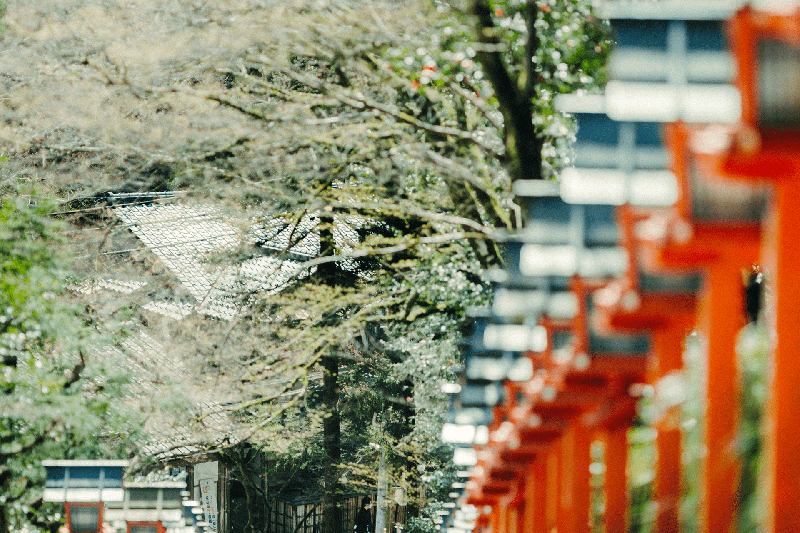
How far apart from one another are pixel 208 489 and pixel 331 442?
540 cm

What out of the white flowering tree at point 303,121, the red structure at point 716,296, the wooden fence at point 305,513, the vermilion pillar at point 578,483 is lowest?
the wooden fence at point 305,513

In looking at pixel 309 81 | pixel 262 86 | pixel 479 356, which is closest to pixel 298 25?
pixel 309 81

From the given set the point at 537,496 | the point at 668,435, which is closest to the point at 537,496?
the point at 537,496

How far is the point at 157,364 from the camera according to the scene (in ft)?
42.8

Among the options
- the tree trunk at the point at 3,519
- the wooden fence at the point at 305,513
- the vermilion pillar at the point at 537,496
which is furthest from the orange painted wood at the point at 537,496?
the wooden fence at the point at 305,513

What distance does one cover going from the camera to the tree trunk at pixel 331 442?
774 inches

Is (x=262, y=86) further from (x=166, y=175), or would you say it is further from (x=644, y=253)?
(x=644, y=253)

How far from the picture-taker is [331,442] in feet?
65.4

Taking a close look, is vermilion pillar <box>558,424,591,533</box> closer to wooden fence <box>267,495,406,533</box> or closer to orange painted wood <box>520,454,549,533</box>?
orange painted wood <box>520,454,549,533</box>

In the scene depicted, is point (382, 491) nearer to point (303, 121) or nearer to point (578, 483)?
point (303, 121)

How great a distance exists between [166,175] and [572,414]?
8544mm

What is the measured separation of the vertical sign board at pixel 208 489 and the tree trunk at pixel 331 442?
4314mm

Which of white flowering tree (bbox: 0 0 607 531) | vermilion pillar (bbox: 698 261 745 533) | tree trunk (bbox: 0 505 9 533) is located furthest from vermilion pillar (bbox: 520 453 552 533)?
tree trunk (bbox: 0 505 9 533)

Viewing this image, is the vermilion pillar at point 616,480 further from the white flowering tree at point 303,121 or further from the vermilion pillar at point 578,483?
the white flowering tree at point 303,121
